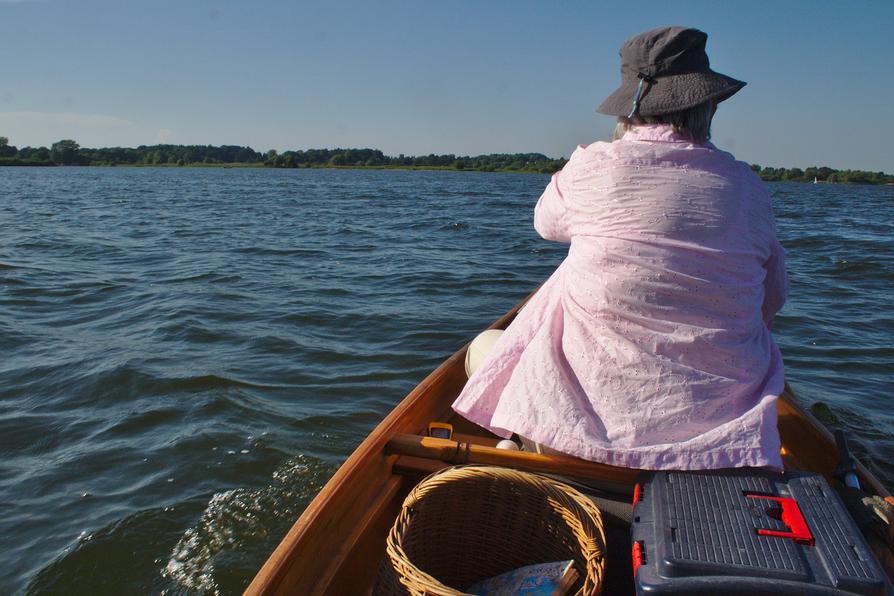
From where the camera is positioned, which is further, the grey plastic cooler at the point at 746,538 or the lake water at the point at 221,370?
the lake water at the point at 221,370

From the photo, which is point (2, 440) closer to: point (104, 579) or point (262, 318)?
point (104, 579)

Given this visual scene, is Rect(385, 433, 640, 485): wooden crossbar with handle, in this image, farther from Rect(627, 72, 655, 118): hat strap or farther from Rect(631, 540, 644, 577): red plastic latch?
Rect(627, 72, 655, 118): hat strap

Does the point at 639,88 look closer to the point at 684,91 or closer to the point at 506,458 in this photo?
the point at 684,91

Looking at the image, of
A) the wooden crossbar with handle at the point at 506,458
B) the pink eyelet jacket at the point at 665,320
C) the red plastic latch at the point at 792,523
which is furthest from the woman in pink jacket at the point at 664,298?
the wooden crossbar with handle at the point at 506,458

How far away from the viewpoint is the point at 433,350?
7141mm

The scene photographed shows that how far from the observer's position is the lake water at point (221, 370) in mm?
3830

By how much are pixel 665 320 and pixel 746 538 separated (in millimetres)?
646

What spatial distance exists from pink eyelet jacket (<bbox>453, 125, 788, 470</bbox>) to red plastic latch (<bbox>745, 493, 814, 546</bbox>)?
0.50ft

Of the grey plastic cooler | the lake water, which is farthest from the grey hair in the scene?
the lake water

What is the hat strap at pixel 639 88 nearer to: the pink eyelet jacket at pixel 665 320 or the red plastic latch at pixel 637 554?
the pink eyelet jacket at pixel 665 320

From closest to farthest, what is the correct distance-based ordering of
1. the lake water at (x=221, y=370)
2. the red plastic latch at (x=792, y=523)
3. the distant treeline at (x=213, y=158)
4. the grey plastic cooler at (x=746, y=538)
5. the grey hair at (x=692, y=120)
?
the grey plastic cooler at (x=746, y=538)
the red plastic latch at (x=792, y=523)
the grey hair at (x=692, y=120)
the lake water at (x=221, y=370)
the distant treeline at (x=213, y=158)

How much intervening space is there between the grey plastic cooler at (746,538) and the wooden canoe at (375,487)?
1.61ft

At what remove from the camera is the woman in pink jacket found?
2039mm

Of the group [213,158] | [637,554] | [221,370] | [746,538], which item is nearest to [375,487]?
[637,554]
